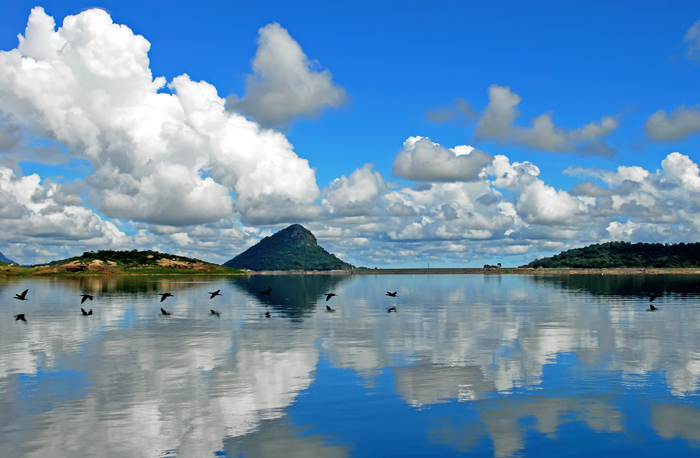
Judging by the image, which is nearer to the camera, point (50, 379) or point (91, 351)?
point (50, 379)

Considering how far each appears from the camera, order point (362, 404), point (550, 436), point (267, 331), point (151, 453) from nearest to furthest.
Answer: point (151, 453)
point (550, 436)
point (362, 404)
point (267, 331)

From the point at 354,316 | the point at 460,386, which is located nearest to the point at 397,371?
the point at 460,386

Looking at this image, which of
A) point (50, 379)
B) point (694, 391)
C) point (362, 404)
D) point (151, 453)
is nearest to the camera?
point (151, 453)

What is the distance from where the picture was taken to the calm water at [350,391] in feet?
83.5

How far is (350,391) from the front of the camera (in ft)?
114

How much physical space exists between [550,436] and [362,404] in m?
10.3

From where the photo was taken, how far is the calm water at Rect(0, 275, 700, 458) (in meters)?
25.5

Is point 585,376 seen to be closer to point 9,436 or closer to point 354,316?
point 9,436

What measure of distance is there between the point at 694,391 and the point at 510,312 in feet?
184

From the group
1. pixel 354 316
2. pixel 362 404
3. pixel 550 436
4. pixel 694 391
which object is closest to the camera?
pixel 550 436

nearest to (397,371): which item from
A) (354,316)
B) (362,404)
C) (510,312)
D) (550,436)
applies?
(362,404)

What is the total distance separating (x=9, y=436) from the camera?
2645cm

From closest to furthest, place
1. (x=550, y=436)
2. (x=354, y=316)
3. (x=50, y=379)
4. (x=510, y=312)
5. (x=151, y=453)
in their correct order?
(x=151, y=453)
(x=550, y=436)
(x=50, y=379)
(x=354, y=316)
(x=510, y=312)

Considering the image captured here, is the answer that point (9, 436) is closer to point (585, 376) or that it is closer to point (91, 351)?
point (91, 351)
